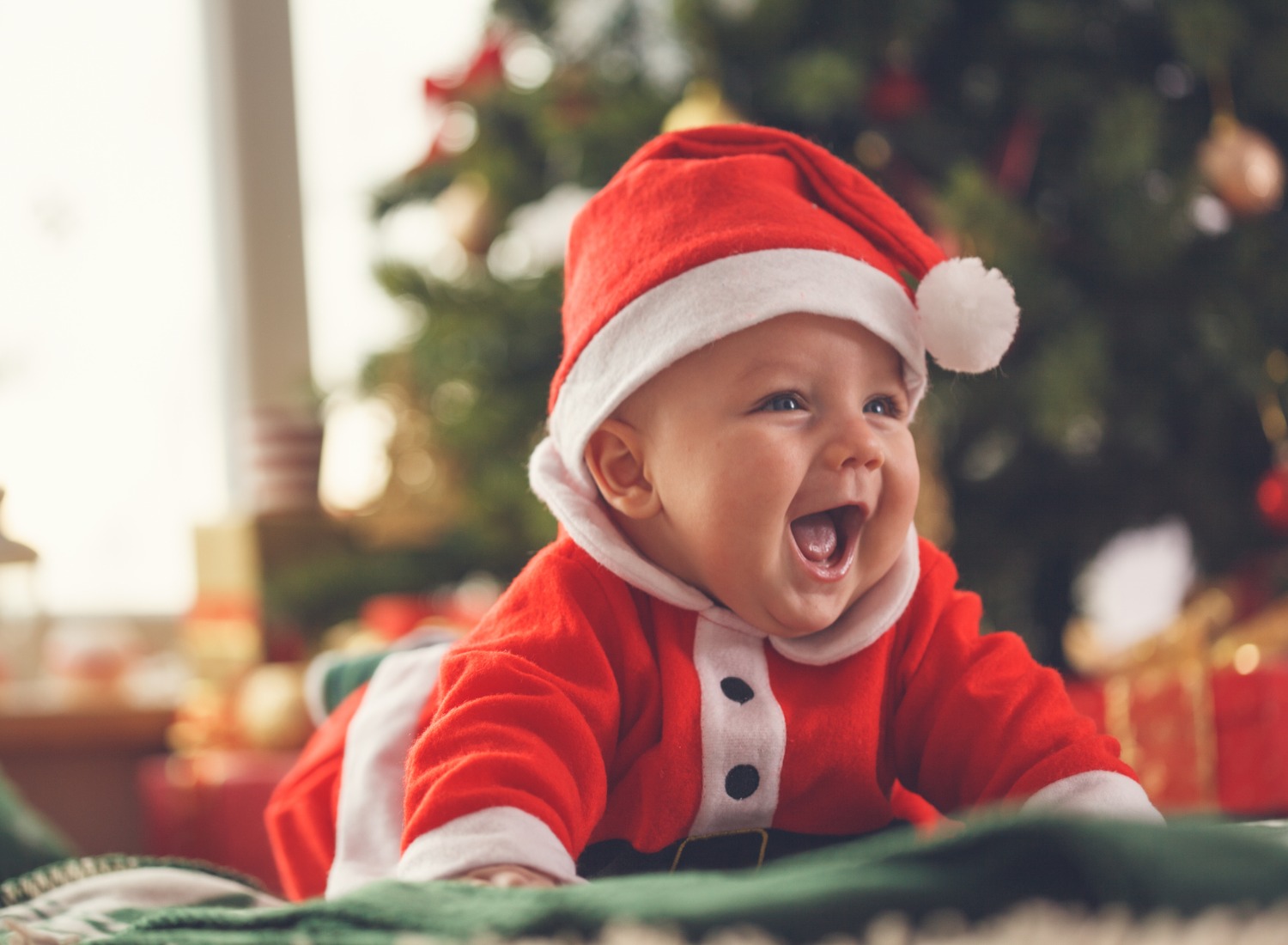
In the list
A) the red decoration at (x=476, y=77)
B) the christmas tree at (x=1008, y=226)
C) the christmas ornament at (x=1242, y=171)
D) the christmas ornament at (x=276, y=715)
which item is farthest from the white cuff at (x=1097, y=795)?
the red decoration at (x=476, y=77)

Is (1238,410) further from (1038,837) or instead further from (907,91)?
(1038,837)

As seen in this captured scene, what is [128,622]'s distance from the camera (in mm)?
2242

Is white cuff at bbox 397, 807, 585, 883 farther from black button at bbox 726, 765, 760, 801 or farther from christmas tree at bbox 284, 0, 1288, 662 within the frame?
christmas tree at bbox 284, 0, 1288, 662

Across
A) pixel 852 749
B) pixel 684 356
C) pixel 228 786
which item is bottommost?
pixel 228 786

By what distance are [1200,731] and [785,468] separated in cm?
A: 87

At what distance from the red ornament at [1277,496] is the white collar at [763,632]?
95 cm

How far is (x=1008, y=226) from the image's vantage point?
1.32 metres

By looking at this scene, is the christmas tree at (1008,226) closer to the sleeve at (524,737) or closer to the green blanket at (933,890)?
the sleeve at (524,737)

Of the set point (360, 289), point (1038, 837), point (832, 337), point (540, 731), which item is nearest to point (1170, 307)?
point (832, 337)

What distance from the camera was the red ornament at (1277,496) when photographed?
56.4 inches

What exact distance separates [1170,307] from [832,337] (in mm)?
978

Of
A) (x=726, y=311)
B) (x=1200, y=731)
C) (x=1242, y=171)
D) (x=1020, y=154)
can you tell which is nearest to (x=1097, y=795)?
(x=726, y=311)

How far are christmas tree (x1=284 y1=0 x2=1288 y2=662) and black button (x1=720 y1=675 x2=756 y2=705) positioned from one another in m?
0.69

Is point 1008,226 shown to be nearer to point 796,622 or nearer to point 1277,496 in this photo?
point 1277,496
